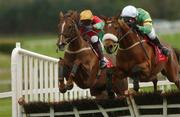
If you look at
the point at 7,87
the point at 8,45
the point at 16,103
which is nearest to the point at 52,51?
the point at 8,45

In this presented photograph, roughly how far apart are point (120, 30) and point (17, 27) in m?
49.5

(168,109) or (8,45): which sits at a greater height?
(8,45)

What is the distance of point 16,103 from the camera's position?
38.6 ft

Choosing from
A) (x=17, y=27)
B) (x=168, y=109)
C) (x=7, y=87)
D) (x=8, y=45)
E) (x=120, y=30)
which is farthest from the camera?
(x=17, y=27)

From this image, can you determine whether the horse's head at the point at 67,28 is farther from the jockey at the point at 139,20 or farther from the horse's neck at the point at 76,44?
the jockey at the point at 139,20

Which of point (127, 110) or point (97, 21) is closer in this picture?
point (127, 110)

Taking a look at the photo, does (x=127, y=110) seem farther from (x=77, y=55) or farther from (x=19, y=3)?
(x=19, y=3)

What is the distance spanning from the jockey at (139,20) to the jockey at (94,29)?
1.68ft

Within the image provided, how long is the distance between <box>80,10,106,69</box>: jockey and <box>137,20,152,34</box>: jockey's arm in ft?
2.04

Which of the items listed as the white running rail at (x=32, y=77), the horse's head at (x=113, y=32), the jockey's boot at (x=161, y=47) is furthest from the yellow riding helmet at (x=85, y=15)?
the white running rail at (x=32, y=77)

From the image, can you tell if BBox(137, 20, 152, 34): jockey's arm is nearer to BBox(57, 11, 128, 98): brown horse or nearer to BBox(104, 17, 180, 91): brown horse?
BBox(104, 17, 180, 91): brown horse

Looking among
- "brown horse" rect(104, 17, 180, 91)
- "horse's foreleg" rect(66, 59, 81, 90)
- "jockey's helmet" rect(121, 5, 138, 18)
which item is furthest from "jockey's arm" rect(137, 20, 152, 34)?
"horse's foreleg" rect(66, 59, 81, 90)

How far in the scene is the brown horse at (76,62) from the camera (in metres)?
10.9

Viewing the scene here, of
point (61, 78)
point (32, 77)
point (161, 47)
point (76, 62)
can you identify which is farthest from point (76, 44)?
point (161, 47)
